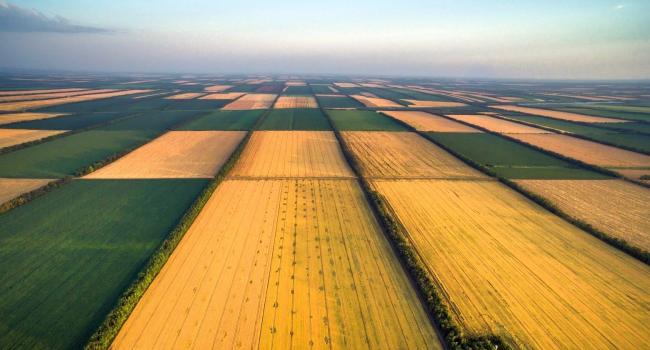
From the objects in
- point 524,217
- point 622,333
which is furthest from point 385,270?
point 524,217

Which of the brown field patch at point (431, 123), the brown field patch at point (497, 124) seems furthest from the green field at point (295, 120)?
the brown field patch at point (497, 124)

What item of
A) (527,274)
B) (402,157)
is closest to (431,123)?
(402,157)

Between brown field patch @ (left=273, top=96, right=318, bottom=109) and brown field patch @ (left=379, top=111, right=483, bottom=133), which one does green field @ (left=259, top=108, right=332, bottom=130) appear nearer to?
brown field patch @ (left=273, top=96, right=318, bottom=109)

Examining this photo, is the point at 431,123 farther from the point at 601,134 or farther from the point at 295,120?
the point at 601,134

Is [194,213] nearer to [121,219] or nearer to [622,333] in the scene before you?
[121,219]

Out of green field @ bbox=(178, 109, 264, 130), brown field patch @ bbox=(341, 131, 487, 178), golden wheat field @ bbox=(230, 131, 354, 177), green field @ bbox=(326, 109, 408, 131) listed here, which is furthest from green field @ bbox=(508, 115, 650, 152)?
green field @ bbox=(178, 109, 264, 130)

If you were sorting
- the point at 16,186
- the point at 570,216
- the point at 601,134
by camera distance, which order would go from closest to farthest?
1. the point at 570,216
2. the point at 16,186
3. the point at 601,134
